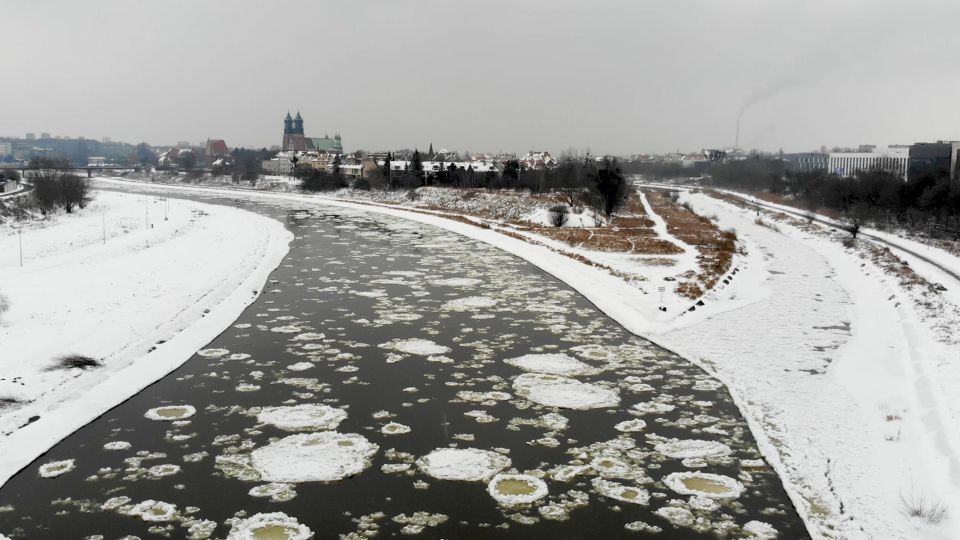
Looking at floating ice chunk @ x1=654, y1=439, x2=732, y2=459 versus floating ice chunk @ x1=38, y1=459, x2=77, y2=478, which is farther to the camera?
floating ice chunk @ x1=654, y1=439, x2=732, y2=459

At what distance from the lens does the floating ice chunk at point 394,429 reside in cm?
967

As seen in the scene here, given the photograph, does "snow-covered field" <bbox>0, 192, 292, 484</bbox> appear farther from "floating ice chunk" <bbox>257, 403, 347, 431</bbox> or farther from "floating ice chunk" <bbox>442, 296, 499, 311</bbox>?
"floating ice chunk" <bbox>442, 296, 499, 311</bbox>

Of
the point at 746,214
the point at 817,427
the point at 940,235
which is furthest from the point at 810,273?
the point at 746,214

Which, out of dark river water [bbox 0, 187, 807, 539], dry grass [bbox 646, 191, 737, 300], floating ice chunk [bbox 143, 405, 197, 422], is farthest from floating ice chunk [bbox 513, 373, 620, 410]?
dry grass [bbox 646, 191, 737, 300]

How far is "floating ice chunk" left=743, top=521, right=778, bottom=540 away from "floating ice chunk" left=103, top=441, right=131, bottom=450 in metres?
8.10

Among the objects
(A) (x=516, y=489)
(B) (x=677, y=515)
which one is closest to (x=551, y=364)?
(A) (x=516, y=489)

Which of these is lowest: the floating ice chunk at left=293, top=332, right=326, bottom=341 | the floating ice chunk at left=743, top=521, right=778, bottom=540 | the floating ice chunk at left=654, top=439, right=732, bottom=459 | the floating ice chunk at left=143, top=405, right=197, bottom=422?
the floating ice chunk at left=743, top=521, right=778, bottom=540

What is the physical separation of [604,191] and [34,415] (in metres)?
40.8

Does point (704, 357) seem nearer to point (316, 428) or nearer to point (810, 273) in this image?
point (316, 428)

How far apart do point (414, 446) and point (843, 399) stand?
7584mm

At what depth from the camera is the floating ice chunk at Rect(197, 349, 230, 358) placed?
1365 cm

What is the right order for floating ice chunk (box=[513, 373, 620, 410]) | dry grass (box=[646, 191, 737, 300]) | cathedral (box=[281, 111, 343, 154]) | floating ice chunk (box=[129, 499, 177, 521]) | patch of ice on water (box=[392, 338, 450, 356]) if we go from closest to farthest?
floating ice chunk (box=[129, 499, 177, 521]) → floating ice chunk (box=[513, 373, 620, 410]) → patch of ice on water (box=[392, 338, 450, 356]) → dry grass (box=[646, 191, 737, 300]) → cathedral (box=[281, 111, 343, 154])

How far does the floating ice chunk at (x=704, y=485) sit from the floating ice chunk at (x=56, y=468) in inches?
303

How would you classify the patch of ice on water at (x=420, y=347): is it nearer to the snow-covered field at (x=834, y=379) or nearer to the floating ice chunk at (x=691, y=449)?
the snow-covered field at (x=834, y=379)
